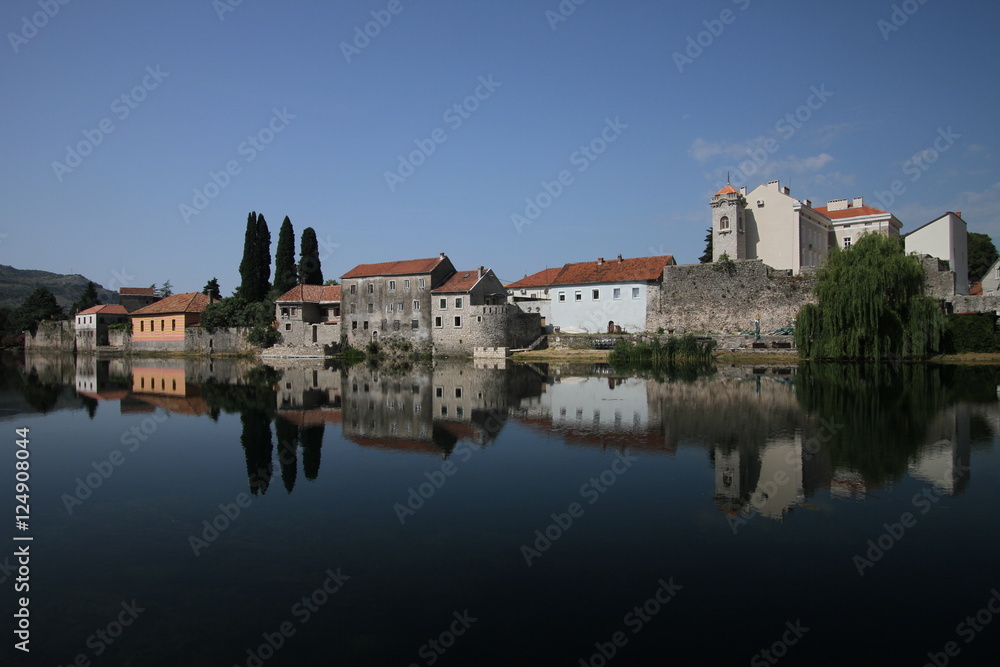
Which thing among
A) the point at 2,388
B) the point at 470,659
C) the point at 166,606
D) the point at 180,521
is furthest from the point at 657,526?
the point at 2,388

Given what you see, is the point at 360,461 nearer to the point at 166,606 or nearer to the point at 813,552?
the point at 166,606

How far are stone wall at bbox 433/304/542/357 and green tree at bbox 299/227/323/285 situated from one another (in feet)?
63.6

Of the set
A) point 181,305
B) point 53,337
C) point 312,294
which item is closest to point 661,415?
point 312,294

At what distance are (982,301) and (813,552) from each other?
35097 millimetres

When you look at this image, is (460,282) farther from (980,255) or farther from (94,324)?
(980,255)

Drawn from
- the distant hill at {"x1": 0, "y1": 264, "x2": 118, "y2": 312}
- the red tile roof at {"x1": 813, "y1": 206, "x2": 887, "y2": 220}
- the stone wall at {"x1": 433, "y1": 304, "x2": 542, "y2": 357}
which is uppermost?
the distant hill at {"x1": 0, "y1": 264, "x2": 118, "y2": 312}

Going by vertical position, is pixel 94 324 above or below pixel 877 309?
above

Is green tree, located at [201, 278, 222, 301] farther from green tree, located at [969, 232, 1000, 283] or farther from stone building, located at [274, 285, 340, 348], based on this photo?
green tree, located at [969, 232, 1000, 283]

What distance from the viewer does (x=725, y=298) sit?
42.1 metres

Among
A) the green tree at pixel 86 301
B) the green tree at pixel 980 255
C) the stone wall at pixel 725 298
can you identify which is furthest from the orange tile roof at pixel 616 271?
the green tree at pixel 86 301

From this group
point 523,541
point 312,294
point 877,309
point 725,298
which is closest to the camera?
point 523,541

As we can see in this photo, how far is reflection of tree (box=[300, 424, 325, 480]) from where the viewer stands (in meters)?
11.1

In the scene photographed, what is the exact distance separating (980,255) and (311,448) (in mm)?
68639

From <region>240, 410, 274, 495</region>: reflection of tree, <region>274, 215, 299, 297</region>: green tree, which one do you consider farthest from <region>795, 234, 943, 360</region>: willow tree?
<region>274, 215, 299, 297</region>: green tree
